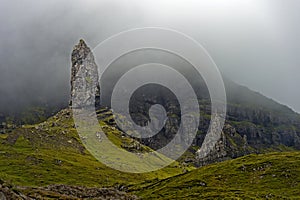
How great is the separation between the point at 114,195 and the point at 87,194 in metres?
18.7

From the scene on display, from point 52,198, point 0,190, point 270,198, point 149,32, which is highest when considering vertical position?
point 149,32

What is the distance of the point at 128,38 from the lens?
15388 cm

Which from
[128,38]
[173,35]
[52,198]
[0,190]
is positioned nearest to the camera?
[0,190]

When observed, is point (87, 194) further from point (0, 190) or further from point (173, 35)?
point (0, 190)

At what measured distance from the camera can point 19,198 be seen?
247ft

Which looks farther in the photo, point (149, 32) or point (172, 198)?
point (172, 198)

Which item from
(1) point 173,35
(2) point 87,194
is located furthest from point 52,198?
(1) point 173,35

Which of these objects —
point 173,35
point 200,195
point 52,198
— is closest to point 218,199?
point 200,195

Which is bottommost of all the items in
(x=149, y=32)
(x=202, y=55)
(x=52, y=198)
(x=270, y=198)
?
(x=270, y=198)

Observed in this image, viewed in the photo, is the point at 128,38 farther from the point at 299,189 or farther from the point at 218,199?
the point at 299,189

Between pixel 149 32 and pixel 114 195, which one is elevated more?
pixel 149 32

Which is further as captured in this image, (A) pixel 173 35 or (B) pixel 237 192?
(B) pixel 237 192

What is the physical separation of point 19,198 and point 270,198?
435 ft

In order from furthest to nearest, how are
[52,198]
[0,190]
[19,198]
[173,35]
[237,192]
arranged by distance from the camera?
[237,192]
[173,35]
[52,198]
[19,198]
[0,190]
